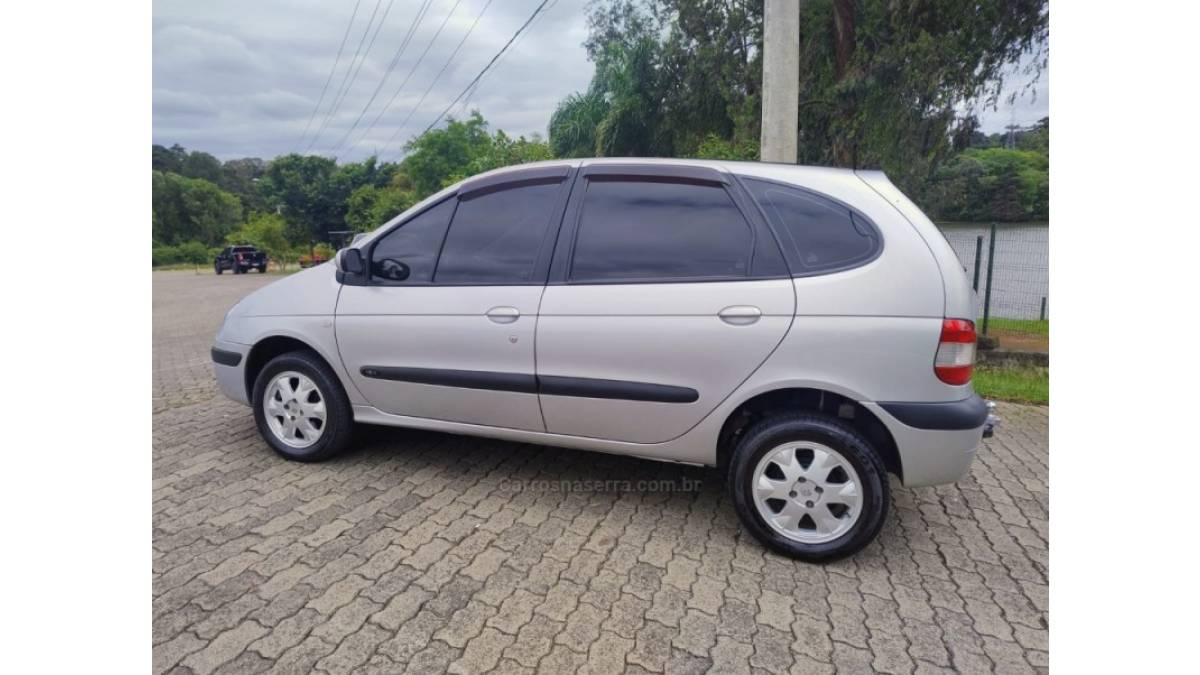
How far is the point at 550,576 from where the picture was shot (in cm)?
253

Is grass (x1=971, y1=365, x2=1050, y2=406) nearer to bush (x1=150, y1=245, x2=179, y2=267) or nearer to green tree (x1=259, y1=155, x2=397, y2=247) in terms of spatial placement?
green tree (x1=259, y1=155, x2=397, y2=247)

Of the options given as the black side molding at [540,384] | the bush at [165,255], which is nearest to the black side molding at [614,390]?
the black side molding at [540,384]

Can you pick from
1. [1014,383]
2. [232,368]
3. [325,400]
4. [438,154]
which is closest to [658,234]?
[325,400]

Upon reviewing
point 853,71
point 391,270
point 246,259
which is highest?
point 853,71

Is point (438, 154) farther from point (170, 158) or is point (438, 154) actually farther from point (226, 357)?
point (170, 158)

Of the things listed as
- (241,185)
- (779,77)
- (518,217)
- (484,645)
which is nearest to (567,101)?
(779,77)

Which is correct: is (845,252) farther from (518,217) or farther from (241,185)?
(241,185)

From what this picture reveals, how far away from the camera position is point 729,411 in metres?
2.69

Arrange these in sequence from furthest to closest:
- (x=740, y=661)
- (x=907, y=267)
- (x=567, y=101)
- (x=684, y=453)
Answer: (x=567, y=101)
(x=684, y=453)
(x=907, y=267)
(x=740, y=661)

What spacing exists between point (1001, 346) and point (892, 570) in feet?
16.3

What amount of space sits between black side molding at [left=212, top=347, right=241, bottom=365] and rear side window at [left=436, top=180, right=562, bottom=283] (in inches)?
59.7

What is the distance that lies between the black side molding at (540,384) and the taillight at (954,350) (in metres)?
0.97

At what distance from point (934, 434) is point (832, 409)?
0.40 meters

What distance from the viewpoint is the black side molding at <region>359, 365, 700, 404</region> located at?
109 inches
